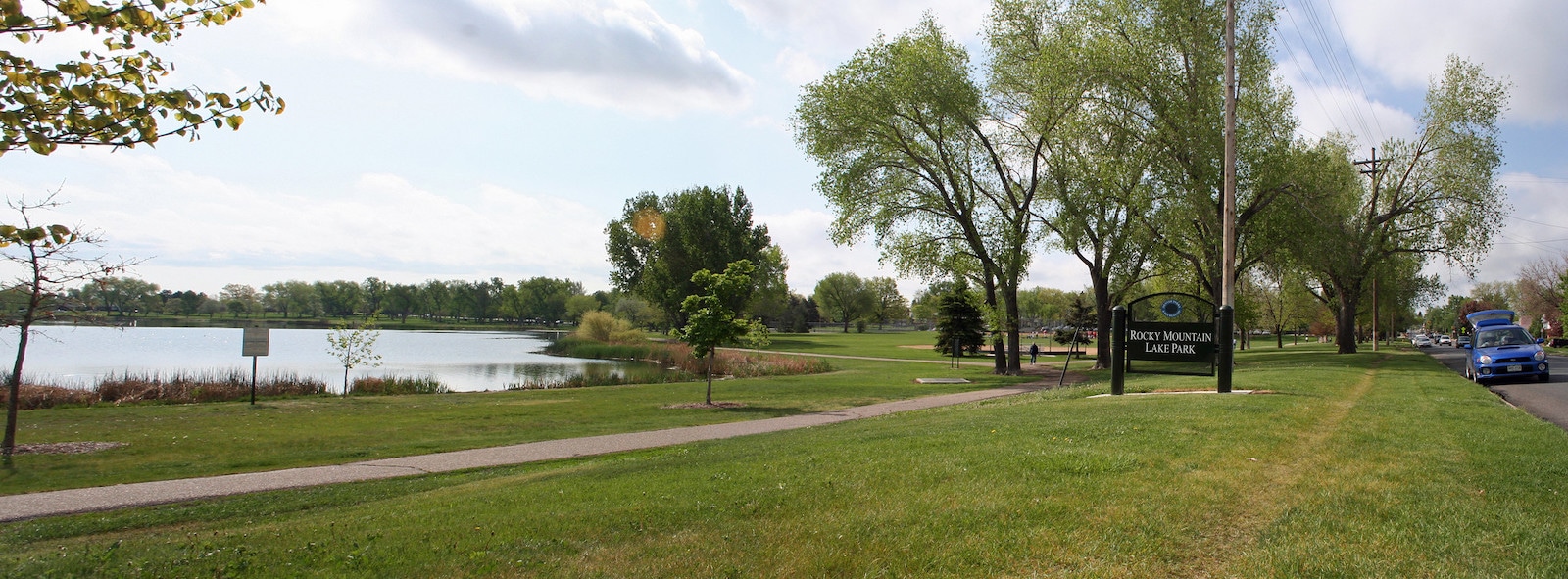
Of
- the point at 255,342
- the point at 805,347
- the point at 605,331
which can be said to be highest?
the point at 255,342

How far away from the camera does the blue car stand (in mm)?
19797

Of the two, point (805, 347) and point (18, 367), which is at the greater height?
point (18, 367)

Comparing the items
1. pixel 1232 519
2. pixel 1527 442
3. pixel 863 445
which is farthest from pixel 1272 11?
pixel 1232 519

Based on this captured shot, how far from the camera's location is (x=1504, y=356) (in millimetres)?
20000

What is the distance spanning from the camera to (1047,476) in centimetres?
693

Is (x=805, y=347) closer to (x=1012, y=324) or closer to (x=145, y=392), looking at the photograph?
(x=1012, y=324)

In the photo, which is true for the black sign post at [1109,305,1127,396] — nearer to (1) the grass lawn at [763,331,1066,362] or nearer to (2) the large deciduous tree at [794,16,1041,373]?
(2) the large deciduous tree at [794,16,1041,373]

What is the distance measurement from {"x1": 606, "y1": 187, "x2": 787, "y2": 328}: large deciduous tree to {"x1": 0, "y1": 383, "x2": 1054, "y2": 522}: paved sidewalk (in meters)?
52.3

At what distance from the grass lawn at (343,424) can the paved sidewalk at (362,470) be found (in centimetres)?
74

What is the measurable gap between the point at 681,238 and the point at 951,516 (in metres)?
67.8

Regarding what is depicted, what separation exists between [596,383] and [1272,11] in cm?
2777

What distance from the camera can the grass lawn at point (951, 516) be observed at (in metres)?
4.99

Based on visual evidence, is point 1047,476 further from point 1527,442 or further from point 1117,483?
point 1527,442

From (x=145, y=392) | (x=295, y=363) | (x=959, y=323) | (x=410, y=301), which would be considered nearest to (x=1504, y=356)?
(x=145, y=392)
